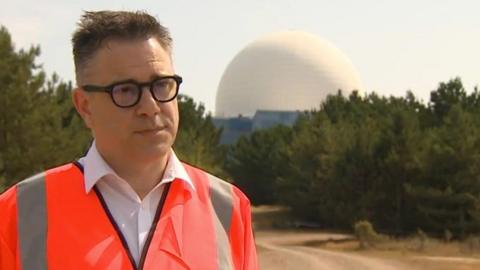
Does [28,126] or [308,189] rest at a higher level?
[28,126]

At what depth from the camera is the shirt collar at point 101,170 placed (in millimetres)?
2283

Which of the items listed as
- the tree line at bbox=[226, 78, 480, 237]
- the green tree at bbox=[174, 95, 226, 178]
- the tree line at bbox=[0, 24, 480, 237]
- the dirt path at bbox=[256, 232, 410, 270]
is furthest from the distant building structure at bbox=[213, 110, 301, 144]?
the dirt path at bbox=[256, 232, 410, 270]

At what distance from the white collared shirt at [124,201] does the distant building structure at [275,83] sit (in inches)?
2237

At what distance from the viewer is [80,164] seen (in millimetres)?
2400

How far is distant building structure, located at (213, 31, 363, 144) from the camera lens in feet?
199

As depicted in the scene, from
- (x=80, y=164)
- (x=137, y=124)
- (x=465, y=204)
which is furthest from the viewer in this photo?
(x=465, y=204)

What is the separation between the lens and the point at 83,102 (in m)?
2.31

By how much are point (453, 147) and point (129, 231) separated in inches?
989

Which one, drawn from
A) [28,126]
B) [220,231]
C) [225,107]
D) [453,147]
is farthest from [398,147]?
[225,107]

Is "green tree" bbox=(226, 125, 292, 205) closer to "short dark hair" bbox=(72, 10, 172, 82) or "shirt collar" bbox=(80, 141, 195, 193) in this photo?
"shirt collar" bbox=(80, 141, 195, 193)

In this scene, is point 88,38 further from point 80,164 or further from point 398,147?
point 398,147

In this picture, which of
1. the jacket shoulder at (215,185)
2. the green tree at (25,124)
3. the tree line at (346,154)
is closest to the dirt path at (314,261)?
the tree line at (346,154)

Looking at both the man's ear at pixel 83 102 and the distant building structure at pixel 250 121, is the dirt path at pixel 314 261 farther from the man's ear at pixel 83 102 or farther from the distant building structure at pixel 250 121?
the distant building structure at pixel 250 121

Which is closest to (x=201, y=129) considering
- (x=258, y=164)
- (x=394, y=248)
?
(x=258, y=164)
